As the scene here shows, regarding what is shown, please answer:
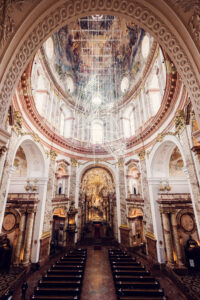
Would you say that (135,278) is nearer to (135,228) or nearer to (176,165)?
(135,228)

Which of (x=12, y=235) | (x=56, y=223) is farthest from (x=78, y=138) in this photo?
(x=12, y=235)

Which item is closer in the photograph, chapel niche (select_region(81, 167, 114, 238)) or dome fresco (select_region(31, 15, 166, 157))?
dome fresco (select_region(31, 15, 166, 157))

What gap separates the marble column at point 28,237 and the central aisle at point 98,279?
4.31 meters

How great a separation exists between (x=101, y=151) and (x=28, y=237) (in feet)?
37.2

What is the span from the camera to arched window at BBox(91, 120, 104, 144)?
19.5m

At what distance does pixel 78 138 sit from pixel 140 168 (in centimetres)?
852

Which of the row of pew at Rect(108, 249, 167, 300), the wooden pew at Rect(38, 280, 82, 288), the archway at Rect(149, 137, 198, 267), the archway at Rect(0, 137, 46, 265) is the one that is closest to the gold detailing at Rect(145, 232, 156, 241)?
the archway at Rect(149, 137, 198, 267)

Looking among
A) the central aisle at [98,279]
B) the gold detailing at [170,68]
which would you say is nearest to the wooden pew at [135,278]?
the central aisle at [98,279]

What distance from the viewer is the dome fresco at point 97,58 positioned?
15.3 metres

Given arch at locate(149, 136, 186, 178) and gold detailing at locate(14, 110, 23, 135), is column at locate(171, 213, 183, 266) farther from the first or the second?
gold detailing at locate(14, 110, 23, 135)

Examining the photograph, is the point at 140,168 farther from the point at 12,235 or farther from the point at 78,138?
the point at 12,235

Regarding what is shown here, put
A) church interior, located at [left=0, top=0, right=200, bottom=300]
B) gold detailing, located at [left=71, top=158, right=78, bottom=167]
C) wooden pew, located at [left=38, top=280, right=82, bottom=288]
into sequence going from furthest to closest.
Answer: gold detailing, located at [left=71, top=158, right=78, bottom=167] < wooden pew, located at [left=38, top=280, right=82, bottom=288] < church interior, located at [left=0, top=0, right=200, bottom=300]

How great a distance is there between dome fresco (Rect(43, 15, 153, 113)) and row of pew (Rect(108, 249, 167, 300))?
44.8 ft

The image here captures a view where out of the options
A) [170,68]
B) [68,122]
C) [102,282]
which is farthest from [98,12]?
[102,282]
